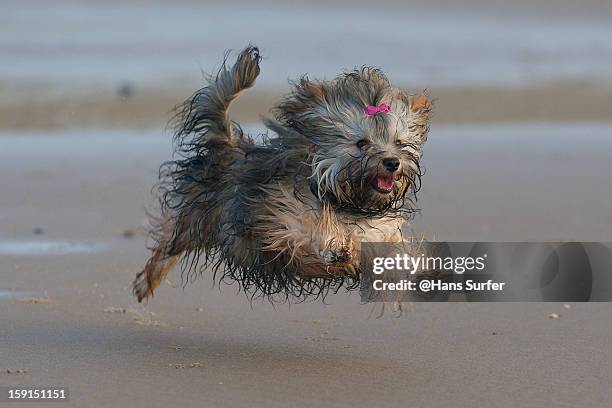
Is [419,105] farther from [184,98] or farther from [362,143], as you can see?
[184,98]

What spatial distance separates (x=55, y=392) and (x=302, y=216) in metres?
1.20

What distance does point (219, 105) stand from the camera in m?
6.14

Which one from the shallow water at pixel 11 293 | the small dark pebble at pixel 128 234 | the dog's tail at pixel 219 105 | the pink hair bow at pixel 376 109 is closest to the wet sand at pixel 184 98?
the small dark pebble at pixel 128 234

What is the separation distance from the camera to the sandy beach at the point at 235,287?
503cm

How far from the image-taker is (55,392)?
15.6 feet

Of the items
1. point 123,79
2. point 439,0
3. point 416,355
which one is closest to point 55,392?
point 416,355

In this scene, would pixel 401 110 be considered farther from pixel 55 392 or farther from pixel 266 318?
pixel 55 392

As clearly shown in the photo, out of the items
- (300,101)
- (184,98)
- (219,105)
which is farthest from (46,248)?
(184,98)

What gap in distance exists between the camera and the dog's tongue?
16.5ft

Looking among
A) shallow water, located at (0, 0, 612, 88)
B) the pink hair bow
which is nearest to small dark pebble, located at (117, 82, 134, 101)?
shallow water, located at (0, 0, 612, 88)

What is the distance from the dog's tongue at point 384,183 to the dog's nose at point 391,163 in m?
0.06

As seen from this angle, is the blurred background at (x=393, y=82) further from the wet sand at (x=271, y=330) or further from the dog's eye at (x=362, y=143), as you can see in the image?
the dog's eye at (x=362, y=143)

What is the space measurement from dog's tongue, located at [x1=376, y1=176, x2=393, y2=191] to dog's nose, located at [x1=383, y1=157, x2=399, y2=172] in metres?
0.06

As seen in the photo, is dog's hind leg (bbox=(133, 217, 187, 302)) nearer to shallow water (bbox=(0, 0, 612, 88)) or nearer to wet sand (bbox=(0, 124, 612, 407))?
wet sand (bbox=(0, 124, 612, 407))
